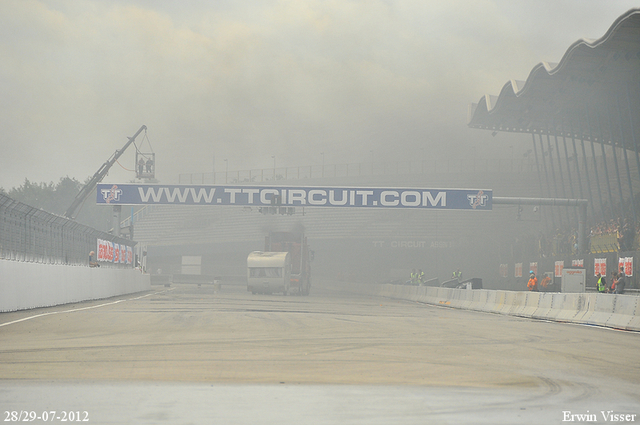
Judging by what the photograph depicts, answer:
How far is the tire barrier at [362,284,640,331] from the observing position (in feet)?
65.3

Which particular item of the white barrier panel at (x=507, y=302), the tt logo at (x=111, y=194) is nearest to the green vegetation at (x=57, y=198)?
the tt logo at (x=111, y=194)

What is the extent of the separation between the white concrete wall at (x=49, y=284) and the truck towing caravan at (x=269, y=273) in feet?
37.1

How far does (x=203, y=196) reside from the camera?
49.6m

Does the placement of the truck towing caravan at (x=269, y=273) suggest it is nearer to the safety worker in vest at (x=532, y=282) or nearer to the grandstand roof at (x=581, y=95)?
the safety worker in vest at (x=532, y=282)

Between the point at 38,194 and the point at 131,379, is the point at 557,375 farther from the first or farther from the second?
the point at 38,194

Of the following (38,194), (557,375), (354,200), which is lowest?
(557,375)

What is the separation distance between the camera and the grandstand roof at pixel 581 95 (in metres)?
42.1

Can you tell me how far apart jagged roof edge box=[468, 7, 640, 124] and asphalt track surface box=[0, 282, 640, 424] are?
26.1 meters

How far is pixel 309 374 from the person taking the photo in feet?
30.0

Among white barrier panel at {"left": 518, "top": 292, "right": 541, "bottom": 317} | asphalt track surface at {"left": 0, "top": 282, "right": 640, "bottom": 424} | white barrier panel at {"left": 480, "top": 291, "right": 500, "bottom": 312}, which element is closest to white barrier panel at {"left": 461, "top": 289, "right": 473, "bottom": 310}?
white barrier panel at {"left": 480, "top": 291, "right": 500, "bottom": 312}

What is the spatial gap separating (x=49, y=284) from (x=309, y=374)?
17300 millimetres

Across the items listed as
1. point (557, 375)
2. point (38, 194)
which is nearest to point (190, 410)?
point (557, 375)

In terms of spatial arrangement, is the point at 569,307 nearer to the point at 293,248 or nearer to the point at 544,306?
the point at 544,306

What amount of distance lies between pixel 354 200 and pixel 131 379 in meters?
40.9
